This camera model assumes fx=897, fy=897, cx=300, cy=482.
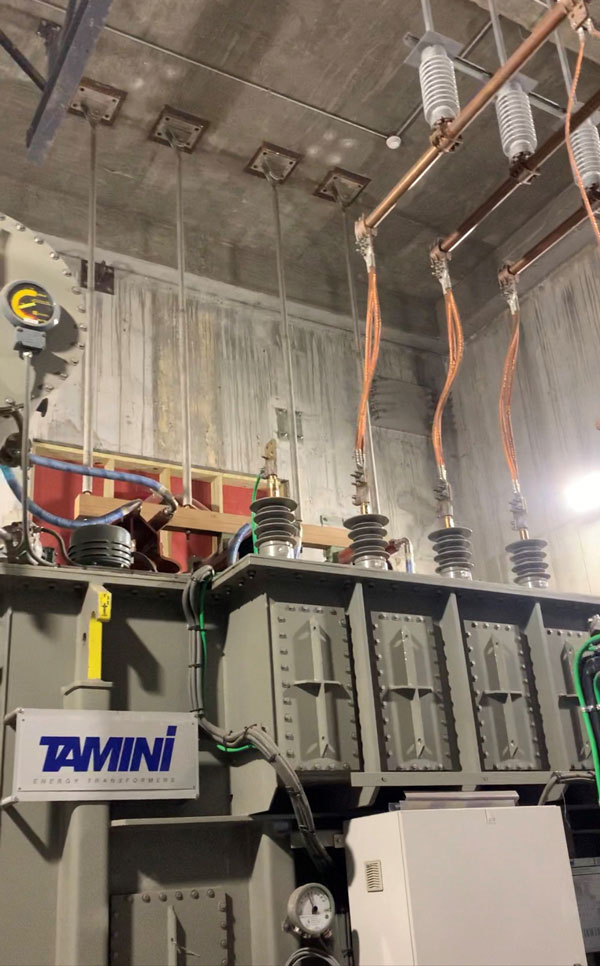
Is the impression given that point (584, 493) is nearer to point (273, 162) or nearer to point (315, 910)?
point (273, 162)

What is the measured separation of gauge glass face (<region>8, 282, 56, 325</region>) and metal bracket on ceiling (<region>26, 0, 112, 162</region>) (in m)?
1.51

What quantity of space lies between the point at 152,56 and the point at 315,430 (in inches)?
121

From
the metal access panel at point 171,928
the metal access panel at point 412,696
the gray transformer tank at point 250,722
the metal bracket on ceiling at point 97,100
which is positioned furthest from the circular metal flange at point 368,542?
the metal bracket on ceiling at point 97,100

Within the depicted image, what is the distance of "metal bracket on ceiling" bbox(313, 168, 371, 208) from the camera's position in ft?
→ 22.7

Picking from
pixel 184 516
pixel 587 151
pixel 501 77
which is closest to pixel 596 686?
pixel 184 516

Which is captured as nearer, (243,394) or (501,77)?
(501,77)

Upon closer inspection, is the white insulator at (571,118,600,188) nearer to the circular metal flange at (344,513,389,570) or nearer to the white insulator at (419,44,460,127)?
the white insulator at (419,44,460,127)

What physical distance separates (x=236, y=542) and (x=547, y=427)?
145 inches

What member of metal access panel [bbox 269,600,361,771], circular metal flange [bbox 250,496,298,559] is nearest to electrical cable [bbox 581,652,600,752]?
metal access panel [bbox 269,600,361,771]

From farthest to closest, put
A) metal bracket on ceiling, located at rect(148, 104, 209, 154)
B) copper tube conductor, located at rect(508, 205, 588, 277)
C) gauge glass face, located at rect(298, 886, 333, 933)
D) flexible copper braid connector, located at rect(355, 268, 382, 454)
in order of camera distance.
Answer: metal bracket on ceiling, located at rect(148, 104, 209, 154)
copper tube conductor, located at rect(508, 205, 588, 277)
flexible copper braid connector, located at rect(355, 268, 382, 454)
gauge glass face, located at rect(298, 886, 333, 933)

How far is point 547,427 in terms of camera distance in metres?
7.23

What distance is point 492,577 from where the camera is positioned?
24.8 ft

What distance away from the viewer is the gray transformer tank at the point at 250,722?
3.41 metres

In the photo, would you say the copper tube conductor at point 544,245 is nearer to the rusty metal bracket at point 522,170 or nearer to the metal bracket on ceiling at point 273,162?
the rusty metal bracket at point 522,170
